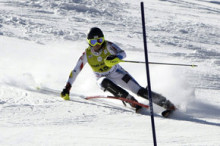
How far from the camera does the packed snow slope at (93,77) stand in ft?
13.8

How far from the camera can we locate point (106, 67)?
5.88 m

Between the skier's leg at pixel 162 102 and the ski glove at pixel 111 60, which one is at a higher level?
the ski glove at pixel 111 60

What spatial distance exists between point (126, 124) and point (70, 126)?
71 cm

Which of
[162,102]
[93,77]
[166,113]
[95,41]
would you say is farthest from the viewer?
[93,77]

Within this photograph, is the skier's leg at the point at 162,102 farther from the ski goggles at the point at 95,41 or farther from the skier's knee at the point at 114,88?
the ski goggles at the point at 95,41

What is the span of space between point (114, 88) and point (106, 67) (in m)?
0.55

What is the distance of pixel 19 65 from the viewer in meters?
8.12

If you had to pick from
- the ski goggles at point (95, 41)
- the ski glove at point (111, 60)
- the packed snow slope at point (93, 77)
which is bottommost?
the packed snow slope at point (93, 77)

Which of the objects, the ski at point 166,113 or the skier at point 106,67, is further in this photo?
the skier at point 106,67

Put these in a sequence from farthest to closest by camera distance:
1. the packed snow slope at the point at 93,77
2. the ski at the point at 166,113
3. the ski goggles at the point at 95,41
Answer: the ski goggles at the point at 95,41 → the ski at the point at 166,113 → the packed snow slope at the point at 93,77

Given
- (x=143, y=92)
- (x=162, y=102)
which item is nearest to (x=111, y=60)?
(x=143, y=92)

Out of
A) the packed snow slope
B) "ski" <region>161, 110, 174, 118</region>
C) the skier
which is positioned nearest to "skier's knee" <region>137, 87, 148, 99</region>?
the skier

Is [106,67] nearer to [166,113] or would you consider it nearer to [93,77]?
[166,113]

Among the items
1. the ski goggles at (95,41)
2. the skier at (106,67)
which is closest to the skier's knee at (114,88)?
the skier at (106,67)
